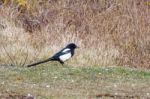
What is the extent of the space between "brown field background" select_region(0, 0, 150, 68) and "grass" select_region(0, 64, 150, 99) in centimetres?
293

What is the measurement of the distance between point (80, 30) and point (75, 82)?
7595 mm

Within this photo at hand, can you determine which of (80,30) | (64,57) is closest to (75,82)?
(64,57)

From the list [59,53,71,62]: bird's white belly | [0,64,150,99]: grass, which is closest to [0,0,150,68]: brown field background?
[59,53,71,62]: bird's white belly

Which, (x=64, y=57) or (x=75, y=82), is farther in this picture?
(x=64, y=57)

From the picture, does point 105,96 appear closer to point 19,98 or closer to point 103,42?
point 19,98

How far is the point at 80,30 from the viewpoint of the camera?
18547 millimetres

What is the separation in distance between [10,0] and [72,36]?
4135 millimetres

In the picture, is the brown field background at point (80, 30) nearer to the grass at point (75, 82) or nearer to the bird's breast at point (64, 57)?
the bird's breast at point (64, 57)

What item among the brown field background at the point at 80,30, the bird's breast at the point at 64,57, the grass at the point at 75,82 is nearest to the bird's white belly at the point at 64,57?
the bird's breast at the point at 64,57

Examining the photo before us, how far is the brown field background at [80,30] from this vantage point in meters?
16.1

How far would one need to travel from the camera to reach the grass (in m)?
9.77

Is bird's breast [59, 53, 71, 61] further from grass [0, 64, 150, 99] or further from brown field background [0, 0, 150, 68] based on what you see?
brown field background [0, 0, 150, 68]

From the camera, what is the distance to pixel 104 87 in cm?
1066

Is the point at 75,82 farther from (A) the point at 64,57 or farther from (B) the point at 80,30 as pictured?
(B) the point at 80,30
